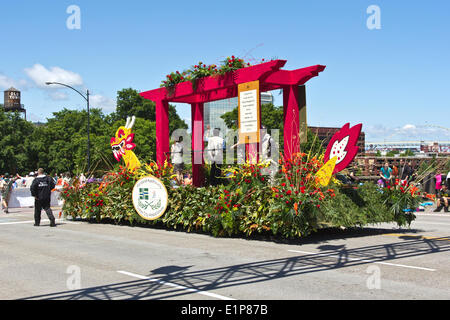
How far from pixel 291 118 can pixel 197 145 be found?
4149 mm

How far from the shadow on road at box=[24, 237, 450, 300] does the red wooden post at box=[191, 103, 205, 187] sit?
20.4ft

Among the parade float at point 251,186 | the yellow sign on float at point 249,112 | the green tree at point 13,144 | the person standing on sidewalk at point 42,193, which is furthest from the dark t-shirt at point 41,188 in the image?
the green tree at point 13,144

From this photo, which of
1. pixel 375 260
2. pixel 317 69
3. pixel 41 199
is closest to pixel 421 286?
pixel 375 260

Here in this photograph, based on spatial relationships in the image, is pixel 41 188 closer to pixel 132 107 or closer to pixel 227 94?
pixel 227 94

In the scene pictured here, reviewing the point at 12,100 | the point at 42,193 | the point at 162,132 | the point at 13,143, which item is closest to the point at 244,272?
the point at 162,132

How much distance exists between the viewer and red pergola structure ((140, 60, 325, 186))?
12250mm

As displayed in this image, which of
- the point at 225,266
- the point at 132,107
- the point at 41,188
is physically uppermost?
the point at 132,107

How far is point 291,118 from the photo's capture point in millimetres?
12719

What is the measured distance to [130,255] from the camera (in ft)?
31.5

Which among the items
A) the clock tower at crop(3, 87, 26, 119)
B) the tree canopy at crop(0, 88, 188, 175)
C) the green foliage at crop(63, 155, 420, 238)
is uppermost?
the clock tower at crop(3, 87, 26, 119)

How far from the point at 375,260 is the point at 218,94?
7.60m

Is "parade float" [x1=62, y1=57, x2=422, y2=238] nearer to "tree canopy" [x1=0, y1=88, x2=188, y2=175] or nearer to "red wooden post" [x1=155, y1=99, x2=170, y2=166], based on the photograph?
"red wooden post" [x1=155, y1=99, x2=170, y2=166]

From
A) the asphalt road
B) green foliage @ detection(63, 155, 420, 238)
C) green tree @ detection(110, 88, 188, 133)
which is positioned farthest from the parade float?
green tree @ detection(110, 88, 188, 133)

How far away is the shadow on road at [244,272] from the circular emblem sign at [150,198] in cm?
527
